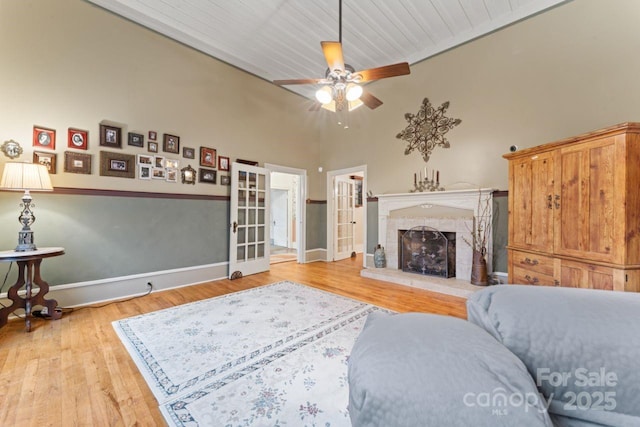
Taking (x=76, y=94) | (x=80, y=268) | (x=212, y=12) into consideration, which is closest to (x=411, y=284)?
(x=80, y=268)

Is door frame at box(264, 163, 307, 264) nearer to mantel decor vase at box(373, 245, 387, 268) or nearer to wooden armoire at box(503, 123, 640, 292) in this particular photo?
mantel decor vase at box(373, 245, 387, 268)

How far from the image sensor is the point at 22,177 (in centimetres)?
240

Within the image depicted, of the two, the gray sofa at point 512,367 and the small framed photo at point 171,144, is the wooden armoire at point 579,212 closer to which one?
the gray sofa at point 512,367

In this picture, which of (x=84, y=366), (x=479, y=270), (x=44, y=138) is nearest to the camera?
(x=84, y=366)

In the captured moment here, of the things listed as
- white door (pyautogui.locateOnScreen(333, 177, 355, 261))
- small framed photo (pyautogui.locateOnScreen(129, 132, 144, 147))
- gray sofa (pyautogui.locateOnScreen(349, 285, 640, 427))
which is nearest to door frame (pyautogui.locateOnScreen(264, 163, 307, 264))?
white door (pyautogui.locateOnScreen(333, 177, 355, 261))

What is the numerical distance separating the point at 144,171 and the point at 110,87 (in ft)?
3.57

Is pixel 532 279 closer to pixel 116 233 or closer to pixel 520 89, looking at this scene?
pixel 520 89

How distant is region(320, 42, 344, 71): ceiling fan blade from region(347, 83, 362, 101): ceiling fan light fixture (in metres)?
0.22

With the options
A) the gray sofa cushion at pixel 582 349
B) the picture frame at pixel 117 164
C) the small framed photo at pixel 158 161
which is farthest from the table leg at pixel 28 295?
the gray sofa cushion at pixel 582 349

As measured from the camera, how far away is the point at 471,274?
145 inches

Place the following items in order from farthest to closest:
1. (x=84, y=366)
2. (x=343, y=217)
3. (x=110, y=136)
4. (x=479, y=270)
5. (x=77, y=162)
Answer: (x=343, y=217) → (x=479, y=270) → (x=110, y=136) → (x=77, y=162) → (x=84, y=366)

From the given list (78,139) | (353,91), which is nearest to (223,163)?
(78,139)

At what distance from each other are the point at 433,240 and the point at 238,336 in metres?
3.30

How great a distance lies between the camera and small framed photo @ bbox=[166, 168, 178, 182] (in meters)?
3.75
